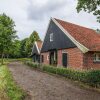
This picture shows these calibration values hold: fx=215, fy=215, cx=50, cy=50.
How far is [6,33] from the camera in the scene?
5631 centimetres

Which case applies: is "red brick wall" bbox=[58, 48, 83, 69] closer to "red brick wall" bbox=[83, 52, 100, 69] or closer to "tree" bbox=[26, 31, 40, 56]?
"red brick wall" bbox=[83, 52, 100, 69]

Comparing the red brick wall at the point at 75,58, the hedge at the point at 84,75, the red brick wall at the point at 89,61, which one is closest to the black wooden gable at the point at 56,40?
the red brick wall at the point at 75,58

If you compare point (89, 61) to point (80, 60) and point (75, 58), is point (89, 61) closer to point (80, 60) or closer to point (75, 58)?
point (80, 60)

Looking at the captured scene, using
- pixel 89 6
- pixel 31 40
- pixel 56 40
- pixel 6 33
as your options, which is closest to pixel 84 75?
pixel 89 6

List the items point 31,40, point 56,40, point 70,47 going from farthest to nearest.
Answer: point 31,40
point 56,40
point 70,47

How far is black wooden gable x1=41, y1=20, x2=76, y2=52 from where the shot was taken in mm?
28222

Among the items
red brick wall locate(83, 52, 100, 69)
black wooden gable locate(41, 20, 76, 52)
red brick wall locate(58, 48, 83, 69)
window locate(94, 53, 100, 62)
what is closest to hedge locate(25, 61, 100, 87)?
red brick wall locate(58, 48, 83, 69)

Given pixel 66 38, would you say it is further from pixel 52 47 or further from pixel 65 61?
pixel 52 47

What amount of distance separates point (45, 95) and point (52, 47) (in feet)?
67.6

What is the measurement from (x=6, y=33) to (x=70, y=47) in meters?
32.6

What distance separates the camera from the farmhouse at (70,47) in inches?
986

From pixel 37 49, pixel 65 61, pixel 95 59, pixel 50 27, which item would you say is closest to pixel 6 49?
pixel 37 49

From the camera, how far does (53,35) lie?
33.3 m

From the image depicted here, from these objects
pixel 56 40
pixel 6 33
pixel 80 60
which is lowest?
pixel 80 60
